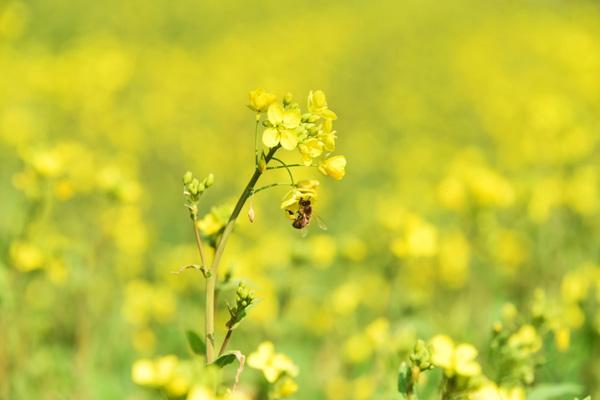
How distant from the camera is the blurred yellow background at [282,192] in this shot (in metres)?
3.52

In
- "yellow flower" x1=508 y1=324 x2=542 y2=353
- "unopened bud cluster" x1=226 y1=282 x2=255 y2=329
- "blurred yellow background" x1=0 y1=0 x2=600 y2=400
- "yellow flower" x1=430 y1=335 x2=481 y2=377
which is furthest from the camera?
"blurred yellow background" x1=0 y1=0 x2=600 y2=400

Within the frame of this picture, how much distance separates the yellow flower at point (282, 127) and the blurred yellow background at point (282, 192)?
1329 mm

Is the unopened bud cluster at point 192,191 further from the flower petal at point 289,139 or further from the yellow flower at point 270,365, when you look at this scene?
the yellow flower at point 270,365

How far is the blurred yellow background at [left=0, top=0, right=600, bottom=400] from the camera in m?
3.52

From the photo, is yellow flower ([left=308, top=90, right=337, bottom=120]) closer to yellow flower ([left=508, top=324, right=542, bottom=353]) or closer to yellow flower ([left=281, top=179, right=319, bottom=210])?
yellow flower ([left=281, top=179, right=319, bottom=210])

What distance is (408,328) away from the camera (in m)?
3.32

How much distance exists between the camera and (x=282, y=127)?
1.88 metres

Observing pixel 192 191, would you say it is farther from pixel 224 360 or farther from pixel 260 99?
pixel 224 360

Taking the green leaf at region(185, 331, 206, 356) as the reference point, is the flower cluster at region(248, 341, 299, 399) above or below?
below

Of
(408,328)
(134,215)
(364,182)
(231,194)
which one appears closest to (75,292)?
(134,215)

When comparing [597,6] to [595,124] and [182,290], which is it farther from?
[182,290]

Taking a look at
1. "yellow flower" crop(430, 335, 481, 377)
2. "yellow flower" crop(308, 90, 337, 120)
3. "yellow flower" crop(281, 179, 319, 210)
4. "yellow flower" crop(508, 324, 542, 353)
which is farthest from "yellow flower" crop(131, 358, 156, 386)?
"yellow flower" crop(508, 324, 542, 353)

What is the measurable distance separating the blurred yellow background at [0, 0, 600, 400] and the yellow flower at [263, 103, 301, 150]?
133 cm

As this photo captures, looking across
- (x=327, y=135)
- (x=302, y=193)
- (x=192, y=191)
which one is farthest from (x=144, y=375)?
(x=327, y=135)
